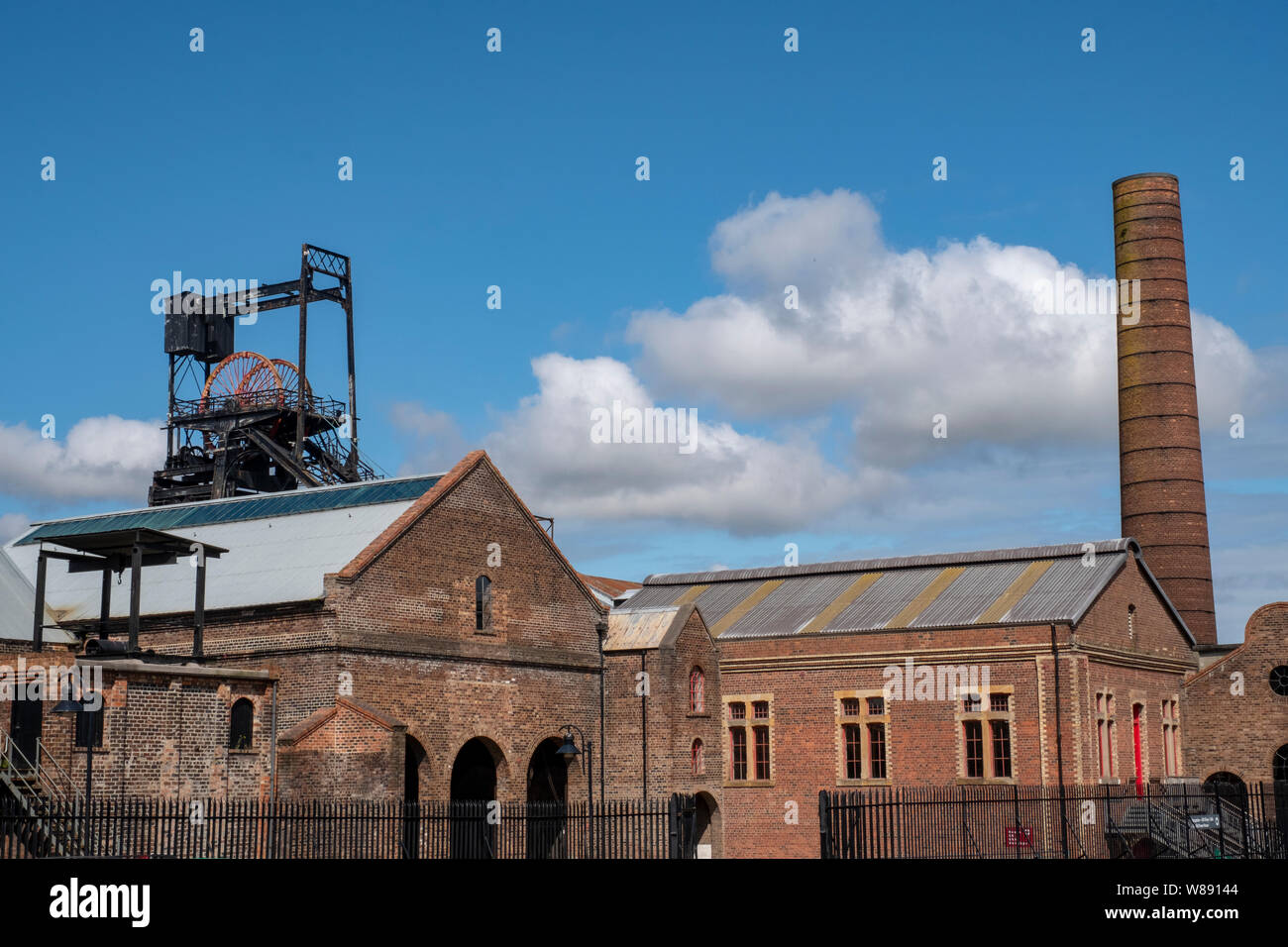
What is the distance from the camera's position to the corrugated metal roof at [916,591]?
34844mm

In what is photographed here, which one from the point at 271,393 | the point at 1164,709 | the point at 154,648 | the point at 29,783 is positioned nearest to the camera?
the point at 29,783

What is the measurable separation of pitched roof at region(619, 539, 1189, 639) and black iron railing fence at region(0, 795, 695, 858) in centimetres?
701

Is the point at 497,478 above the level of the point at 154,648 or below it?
above

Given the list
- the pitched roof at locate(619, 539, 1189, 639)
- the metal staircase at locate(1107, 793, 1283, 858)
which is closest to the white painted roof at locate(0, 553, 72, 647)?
the pitched roof at locate(619, 539, 1189, 639)

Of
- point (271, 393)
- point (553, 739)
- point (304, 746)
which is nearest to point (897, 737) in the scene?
point (553, 739)

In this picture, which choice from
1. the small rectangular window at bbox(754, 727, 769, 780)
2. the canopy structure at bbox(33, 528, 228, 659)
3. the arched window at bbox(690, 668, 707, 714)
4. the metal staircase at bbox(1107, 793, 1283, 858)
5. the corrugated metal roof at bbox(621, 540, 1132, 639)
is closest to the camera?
the canopy structure at bbox(33, 528, 228, 659)

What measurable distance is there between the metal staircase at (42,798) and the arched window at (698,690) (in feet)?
51.2

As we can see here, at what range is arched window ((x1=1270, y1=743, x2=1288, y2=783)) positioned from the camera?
3809 cm

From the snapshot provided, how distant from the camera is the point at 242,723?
2841 cm

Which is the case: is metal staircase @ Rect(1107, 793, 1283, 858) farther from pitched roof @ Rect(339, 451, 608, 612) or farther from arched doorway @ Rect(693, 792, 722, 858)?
pitched roof @ Rect(339, 451, 608, 612)

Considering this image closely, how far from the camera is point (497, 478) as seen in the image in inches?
1314

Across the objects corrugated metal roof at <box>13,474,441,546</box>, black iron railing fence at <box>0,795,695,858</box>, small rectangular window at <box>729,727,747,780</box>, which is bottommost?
black iron railing fence at <box>0,795,695,858</box>
